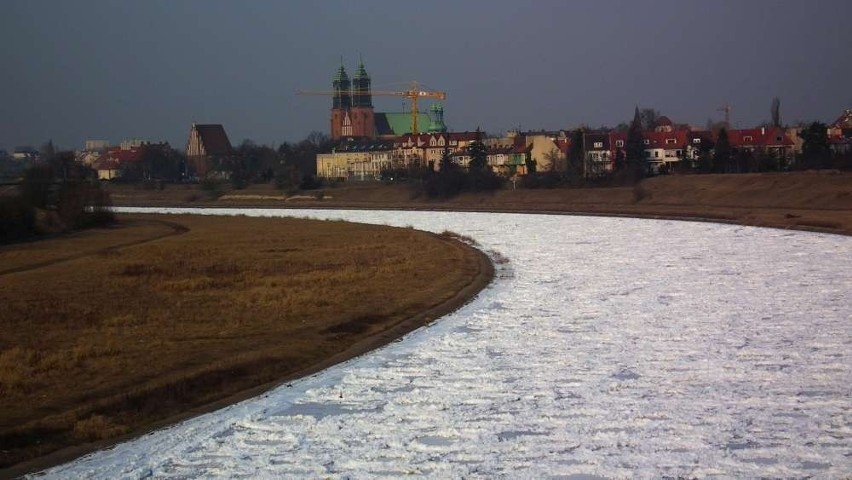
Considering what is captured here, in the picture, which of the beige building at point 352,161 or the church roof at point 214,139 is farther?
the church roof at point 214,139

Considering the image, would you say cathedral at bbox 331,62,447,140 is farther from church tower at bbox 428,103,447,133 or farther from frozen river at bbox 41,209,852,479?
frozen river at bbox 41,209,852,479

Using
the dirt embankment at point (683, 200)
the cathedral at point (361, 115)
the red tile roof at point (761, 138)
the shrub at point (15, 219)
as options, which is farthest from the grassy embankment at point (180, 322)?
the cathedral at point (361, 115)

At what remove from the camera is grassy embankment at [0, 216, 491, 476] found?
10352 millimetres

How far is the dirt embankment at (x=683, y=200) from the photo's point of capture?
45.9 metres

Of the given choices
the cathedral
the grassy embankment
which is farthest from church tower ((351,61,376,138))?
the grassy embankment

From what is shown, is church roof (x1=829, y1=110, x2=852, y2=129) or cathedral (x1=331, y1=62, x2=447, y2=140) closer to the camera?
church roof (x1=829, y1=110, x2=852, y2=129)

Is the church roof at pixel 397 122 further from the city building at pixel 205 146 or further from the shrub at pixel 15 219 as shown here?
the shrub at pixel 15 219

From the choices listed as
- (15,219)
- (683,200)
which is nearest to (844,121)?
(683,200)

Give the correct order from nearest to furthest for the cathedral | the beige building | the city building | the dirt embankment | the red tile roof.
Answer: the dirt embankment, the red tile roof, the beige building, the city building, the cathedral

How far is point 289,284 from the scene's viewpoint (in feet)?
72.5

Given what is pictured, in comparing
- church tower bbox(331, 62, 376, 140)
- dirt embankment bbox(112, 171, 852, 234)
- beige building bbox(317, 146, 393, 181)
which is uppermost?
church tower bbox(331, 62, 376, 140)

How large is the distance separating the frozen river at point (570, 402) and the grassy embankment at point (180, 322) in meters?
0.70

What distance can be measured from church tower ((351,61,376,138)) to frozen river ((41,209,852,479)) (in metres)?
160

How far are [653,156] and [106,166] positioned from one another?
10350 centimetres
